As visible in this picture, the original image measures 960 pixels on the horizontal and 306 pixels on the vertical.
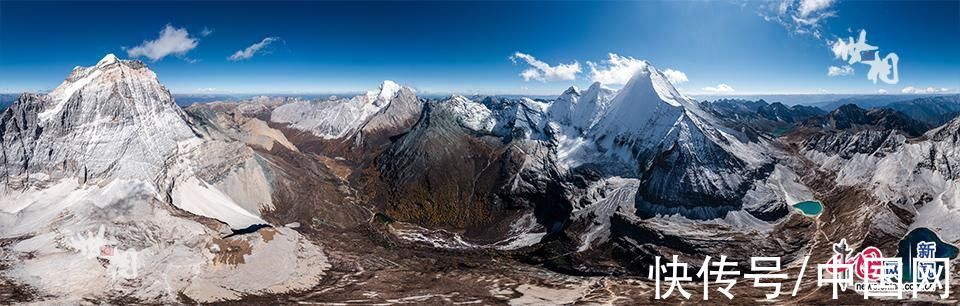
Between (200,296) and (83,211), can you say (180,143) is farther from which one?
(200,296)

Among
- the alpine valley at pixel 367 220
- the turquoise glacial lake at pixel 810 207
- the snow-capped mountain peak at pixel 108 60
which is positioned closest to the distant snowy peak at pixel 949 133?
the alpine valley at pixel 367 220

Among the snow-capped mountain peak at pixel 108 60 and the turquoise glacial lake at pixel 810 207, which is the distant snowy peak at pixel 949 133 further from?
the snow-capped mountain peak at pixel 108 60

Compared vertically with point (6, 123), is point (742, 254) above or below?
below

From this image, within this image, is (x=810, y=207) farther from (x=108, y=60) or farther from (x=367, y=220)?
(x=108, y=60)

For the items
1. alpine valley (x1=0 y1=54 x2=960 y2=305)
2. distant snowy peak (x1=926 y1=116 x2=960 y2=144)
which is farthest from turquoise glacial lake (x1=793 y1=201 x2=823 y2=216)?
distant snowy peak (x1=926 y1=116 x2=960 y2=144)

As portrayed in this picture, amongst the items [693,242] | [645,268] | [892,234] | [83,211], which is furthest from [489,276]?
[83,211]

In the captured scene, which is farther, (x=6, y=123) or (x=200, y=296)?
(x=6, y=123)

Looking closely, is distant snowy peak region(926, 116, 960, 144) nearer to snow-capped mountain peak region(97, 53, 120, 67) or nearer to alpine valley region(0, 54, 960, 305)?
alpine valley region(0, 54, 960, 305)

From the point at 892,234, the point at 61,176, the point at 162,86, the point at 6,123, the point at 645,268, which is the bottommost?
the point at 645,268

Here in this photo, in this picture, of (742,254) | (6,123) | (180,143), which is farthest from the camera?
(180,143)
